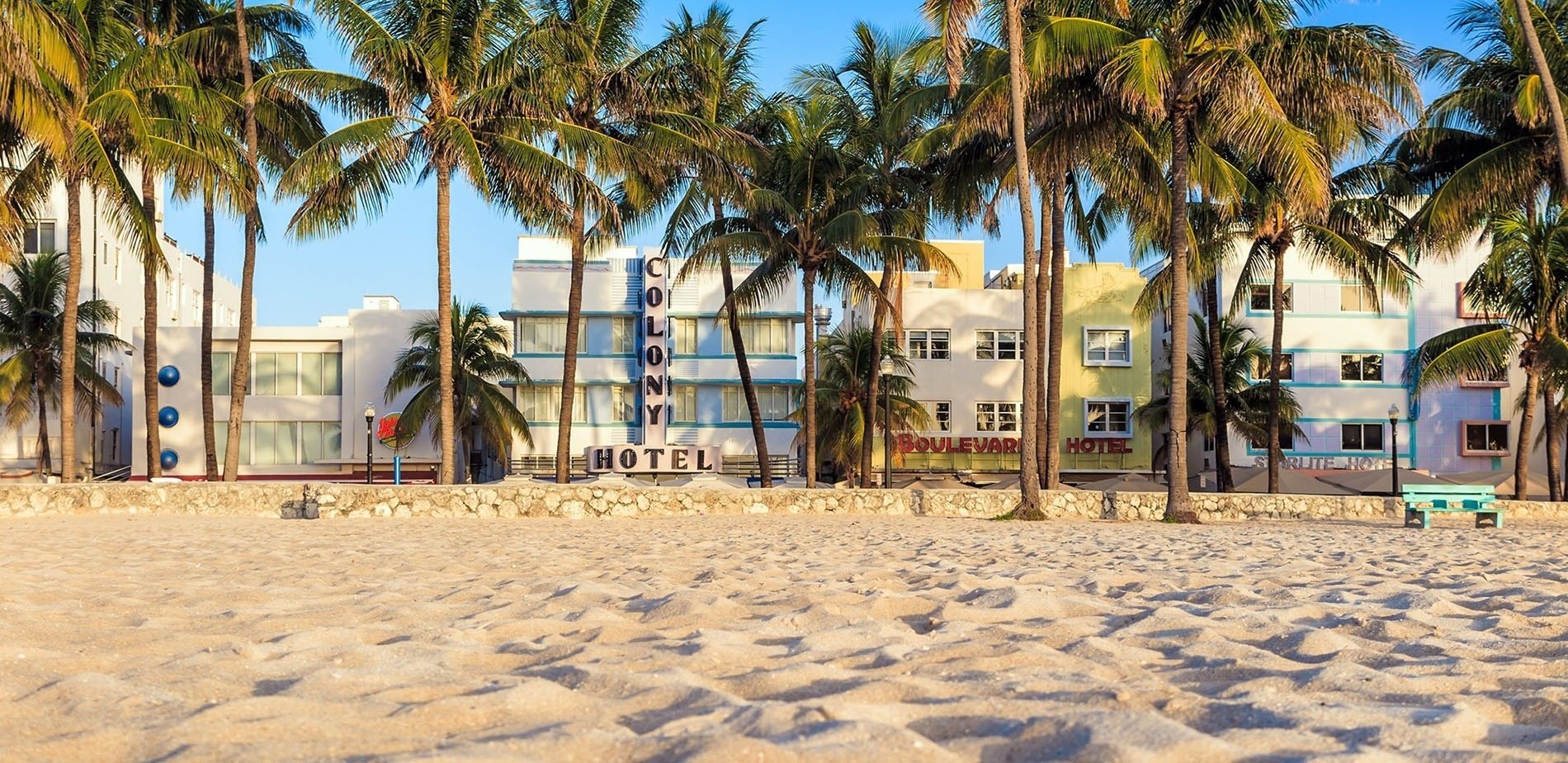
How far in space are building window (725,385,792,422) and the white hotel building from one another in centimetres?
1567

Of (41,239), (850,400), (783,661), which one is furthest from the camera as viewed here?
(41,239)

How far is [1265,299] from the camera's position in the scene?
43719 millimetres

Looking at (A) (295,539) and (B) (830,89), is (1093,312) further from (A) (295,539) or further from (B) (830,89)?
(A) (295,539)

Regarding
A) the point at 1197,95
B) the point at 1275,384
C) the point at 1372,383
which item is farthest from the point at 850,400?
the point at 1197,95

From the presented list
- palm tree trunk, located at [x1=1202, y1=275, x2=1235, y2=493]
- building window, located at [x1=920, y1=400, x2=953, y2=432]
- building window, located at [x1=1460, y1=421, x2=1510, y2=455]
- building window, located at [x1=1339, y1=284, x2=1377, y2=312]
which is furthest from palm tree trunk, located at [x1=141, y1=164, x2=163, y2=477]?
building window, located at [x1=1460, y1=421, x2=1510, y2=455]

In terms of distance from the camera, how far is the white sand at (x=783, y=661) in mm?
3232

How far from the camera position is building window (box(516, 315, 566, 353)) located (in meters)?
41.8

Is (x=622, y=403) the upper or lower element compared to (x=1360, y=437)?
upper

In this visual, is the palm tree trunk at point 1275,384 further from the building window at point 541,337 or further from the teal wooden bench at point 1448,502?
the building window at point 541,337

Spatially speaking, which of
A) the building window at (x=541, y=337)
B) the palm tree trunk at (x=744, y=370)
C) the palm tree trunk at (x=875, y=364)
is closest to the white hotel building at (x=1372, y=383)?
the palm tree trunk at (x=875, y=364)

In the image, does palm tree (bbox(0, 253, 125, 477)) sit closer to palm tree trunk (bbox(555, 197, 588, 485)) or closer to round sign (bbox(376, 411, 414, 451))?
round sign (bbox(376, 411, 414, 451))

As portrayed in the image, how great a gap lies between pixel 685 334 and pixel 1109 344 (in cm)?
1498

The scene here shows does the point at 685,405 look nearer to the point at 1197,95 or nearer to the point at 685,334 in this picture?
the point at 685,334

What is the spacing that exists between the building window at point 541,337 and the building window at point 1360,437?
2697 centimetres
